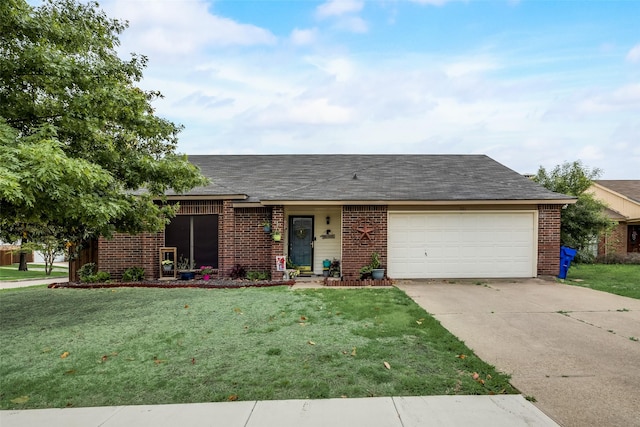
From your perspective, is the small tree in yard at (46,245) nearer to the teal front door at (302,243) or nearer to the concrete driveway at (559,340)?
the teal front door at (302,243)

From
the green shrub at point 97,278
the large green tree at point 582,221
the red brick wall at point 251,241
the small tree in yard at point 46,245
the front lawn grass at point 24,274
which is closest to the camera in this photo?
the green shrub at point 97,278

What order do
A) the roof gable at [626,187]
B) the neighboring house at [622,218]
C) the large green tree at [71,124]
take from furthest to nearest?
1. the roof gable at [626,187]
2. the neighboring house at [622,218]
3. the large green tree at [71,124]

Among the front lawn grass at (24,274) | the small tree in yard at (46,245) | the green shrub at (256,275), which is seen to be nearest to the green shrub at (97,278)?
the green shrub at (256,275)

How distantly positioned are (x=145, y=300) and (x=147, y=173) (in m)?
2.96

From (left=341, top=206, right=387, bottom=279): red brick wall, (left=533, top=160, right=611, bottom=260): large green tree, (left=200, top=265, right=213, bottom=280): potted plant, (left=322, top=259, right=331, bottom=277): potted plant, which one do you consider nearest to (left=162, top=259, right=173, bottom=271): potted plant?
(left=200, top=265, right=213, bottom=280): potted plant

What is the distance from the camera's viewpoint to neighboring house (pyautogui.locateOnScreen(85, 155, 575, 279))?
11.3 m

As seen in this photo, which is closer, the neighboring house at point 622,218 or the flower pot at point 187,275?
the flower pot at point 187,275

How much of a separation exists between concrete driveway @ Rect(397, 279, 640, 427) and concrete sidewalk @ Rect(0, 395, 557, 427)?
18.3 inches

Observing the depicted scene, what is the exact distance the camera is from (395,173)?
13.8m

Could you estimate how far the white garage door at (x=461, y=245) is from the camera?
11477 mm

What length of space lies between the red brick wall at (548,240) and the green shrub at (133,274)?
40.5 feet

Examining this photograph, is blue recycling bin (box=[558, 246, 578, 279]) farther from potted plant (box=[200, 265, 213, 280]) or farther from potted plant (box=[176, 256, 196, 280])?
potted plant (box=[176, 256, 196, 280])

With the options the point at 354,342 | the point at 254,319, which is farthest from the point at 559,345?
the point at 254,319

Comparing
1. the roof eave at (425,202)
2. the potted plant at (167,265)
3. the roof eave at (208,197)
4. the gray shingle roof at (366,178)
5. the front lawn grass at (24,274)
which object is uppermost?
the gray shingle roof at (366,178)
